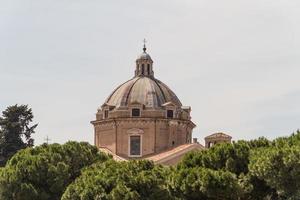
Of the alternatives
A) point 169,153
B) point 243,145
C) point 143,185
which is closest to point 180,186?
point 143,185

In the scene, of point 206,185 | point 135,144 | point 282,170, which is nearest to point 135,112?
point 135,144

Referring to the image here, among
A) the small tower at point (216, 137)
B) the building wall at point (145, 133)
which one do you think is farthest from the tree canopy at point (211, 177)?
the small tower at point (216, 137)

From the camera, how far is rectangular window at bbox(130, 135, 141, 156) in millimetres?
71875

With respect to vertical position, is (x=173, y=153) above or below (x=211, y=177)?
above

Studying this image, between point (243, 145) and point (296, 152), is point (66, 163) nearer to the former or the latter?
point (243, 145)

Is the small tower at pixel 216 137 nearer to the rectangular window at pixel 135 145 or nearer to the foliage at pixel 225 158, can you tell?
the rectangular window at pixel 135 145

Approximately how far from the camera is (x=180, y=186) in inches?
1565

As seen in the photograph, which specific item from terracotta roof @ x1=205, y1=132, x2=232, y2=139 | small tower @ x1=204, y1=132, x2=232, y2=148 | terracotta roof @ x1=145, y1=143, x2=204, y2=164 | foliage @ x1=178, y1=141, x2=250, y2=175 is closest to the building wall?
terracotta roof @ x1=145, y1=143, x2=204, y2=164

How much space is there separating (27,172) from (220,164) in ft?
40.1

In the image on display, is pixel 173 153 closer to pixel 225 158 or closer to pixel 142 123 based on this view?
pixel 142 123

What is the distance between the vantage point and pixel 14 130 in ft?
241

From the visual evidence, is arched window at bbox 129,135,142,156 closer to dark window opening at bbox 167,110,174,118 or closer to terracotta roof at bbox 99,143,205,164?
terracotta roof at bbox 99,143,205,164

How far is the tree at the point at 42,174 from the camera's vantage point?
4656cm

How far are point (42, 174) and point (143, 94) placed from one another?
27.5 m
